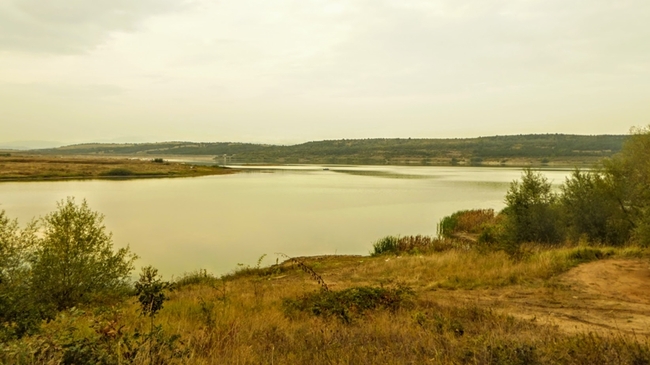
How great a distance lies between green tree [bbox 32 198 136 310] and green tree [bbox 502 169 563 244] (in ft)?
45.1

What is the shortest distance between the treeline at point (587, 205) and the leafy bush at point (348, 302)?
7289 millimetres

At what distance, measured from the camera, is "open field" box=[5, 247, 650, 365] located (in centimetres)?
344

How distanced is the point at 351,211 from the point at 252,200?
866 centimetres

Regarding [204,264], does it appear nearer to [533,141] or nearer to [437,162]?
[437,162]

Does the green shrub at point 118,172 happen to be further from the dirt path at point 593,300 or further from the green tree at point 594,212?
the dirt path at point 593,300

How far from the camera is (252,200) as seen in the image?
31.4m

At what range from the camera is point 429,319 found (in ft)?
17.7

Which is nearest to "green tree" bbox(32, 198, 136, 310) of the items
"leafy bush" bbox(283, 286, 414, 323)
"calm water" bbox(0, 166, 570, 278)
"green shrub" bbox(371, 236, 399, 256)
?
"calm water" bbox(0, 166, 570, 278)

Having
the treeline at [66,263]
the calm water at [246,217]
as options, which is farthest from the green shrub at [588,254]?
the treeline at [66,263]

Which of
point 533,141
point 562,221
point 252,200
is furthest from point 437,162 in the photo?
point 562,221

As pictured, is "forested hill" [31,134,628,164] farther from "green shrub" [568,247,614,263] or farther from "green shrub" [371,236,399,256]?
"green shrub" [568,247,614,263]

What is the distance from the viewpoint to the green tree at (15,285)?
4.13 metres

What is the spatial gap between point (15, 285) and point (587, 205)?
17.0 metres

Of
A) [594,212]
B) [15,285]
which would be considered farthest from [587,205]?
[15,285]
